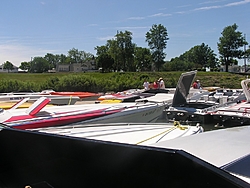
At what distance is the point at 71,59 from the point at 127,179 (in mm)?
121193

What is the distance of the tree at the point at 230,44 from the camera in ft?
247

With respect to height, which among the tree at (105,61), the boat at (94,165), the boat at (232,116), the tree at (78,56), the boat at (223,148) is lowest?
the boat at (232,116)

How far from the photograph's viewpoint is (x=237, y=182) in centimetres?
133

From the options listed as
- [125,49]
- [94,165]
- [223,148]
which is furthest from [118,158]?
[125,49]

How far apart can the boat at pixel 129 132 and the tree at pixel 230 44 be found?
74.3m

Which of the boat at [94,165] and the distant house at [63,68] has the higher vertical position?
the distant house at [63,68]

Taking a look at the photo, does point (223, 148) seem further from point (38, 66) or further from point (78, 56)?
point (78, 56)

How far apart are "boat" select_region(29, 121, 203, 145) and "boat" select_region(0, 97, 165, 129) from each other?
0.88m

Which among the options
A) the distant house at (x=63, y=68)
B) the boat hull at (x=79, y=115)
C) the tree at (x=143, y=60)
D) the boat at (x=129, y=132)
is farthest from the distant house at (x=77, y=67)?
the boat at (x=129, y=132)

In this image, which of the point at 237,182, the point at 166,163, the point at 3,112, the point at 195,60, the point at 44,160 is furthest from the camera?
the point at 195,60

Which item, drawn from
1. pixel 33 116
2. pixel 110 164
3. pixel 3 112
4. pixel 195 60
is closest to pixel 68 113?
pixel 33 116

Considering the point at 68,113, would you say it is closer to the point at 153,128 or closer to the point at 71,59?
the point at 153,128

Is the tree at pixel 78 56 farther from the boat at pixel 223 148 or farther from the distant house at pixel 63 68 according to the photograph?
the boat at pixel 223 148

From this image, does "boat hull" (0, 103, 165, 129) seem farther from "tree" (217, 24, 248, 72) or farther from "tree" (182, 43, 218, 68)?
"tree" (182, 43, 218, 68)
